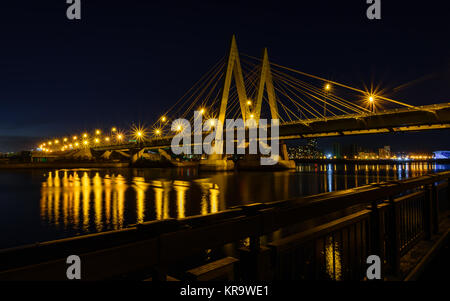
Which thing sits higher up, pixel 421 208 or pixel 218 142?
pixel 218 142

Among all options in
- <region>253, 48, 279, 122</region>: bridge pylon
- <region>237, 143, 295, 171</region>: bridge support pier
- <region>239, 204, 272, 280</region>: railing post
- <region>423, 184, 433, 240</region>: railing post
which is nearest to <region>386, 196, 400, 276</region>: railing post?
<region>423, 184, 433, 240</region>: railing post

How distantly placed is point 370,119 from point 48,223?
43.2 metres

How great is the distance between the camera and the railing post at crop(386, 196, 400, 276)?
12.4 ft

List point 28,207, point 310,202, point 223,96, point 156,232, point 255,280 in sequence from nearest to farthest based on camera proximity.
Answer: point 156,232 < point 255,280 < point 310,202 < point 28,207 < point 223,96

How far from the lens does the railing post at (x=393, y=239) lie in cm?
379

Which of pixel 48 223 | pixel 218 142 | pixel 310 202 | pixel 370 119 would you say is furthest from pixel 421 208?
pixel 218 142

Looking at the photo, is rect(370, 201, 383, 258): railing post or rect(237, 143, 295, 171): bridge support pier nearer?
rect(370, 201, 383, 258): railing post

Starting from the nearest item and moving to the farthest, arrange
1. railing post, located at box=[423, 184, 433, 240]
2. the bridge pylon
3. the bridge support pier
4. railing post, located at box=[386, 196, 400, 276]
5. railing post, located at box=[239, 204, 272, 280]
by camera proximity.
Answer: railing post, located at box=[239, 204, 272, 280], railing post, located at box=[386, 196, 400, 276], railing post, located at box=[423, 184, 433, 240], the bridge pylon, the bridge support pier

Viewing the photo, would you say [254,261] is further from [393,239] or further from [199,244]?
[393,239]

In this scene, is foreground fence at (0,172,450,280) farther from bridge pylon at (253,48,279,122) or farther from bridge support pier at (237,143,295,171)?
bridge support pier at (237,143,295,171)

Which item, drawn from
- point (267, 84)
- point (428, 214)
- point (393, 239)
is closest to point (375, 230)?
point (393, 239)

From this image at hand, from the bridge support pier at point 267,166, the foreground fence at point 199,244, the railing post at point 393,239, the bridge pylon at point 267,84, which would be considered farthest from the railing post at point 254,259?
the bridge support pier at point 267,166

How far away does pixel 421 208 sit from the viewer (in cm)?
561
